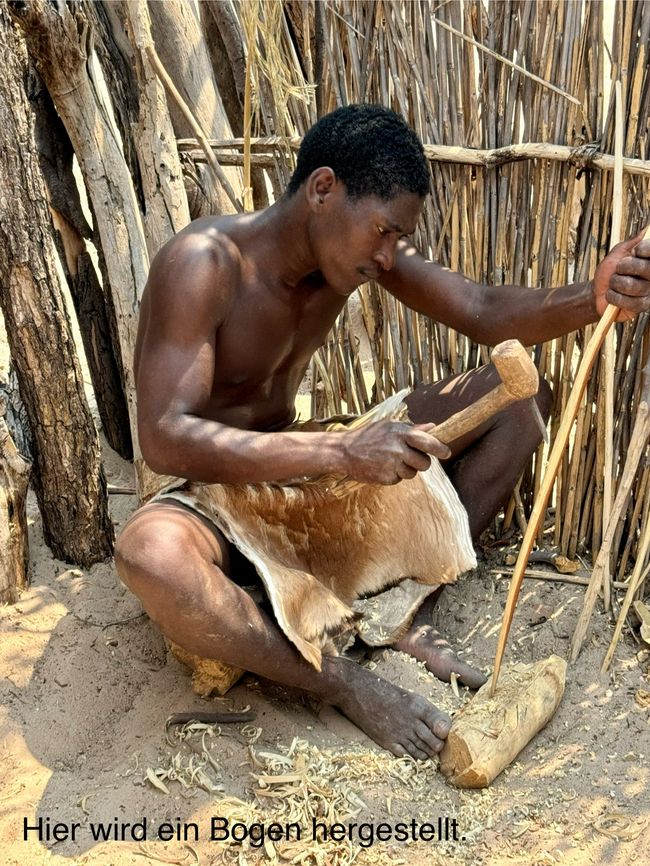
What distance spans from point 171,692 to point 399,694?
1.81ft

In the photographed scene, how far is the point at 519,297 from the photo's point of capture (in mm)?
2146

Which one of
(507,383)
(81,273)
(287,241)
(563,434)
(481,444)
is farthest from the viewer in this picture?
(81,273)

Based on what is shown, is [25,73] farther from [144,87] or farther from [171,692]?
[171,692]

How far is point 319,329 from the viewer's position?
2248 millimetres

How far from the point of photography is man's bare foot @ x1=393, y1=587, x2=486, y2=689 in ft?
7.02

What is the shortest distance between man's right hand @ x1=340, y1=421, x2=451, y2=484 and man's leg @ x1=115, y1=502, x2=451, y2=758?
1.24ft

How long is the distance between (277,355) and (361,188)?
1.53 feet

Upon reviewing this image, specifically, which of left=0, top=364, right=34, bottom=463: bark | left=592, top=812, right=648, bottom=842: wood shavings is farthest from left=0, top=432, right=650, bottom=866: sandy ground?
left=0, top=364, right=34, bottom=463: bark

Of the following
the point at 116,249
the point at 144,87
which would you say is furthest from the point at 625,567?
the point at 144,87

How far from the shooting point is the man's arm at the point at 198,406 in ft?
5.94

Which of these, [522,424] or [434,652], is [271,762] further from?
[522,424]

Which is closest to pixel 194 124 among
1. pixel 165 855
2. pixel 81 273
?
pixel 81 273

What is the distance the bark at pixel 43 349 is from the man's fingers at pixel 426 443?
1.02 metres

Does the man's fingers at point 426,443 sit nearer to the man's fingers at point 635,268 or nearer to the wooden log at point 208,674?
the man's fingers at point 635,268
